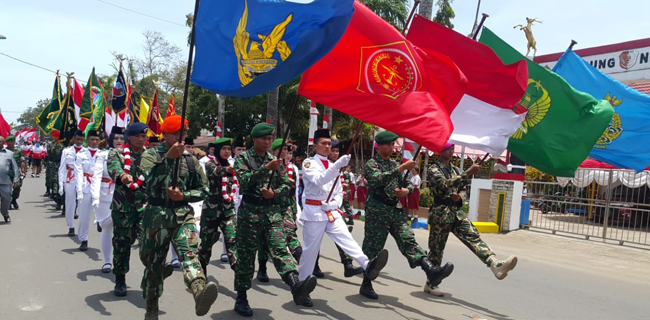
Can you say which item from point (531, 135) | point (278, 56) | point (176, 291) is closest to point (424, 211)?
point (531, 135)

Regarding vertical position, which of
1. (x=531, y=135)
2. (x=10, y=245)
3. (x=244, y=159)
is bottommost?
(x=10, y=245)

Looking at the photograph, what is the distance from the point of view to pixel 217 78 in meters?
5.21

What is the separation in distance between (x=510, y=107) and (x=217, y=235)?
3788 millimetres

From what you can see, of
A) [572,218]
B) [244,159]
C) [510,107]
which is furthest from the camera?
[572,218]

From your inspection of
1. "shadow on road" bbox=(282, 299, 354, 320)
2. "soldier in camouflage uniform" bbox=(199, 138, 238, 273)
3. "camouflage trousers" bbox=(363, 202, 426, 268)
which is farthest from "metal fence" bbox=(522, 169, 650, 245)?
"soldier in camouflage uniform" bbox=(199, 138, 238, 273)

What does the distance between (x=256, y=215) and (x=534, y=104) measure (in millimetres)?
3990

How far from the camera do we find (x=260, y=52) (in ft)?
16.5

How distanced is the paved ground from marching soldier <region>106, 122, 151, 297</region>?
0.36 metres

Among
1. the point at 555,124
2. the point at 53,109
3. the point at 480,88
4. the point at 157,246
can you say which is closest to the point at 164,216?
the point at 157,246

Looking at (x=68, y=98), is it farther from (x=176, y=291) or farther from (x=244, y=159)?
(x=244, y=159)

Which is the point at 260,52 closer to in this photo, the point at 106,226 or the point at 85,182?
the point at 106,226

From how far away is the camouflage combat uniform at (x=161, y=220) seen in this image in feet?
14.9

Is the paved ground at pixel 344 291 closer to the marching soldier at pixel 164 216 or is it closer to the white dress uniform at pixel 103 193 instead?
the white dress uniform at pixel 103 193

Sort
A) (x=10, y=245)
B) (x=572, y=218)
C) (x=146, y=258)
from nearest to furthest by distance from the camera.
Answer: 1. (x=146, y=258)
2. (x=10, y=245)
3. (x=572, y=218)
